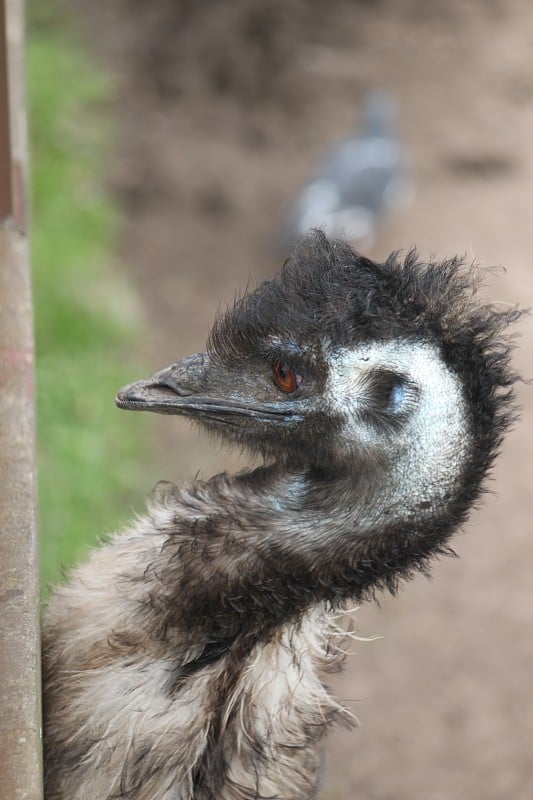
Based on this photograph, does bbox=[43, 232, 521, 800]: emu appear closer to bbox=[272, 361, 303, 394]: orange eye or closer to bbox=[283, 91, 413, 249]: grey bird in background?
bbox=[272, 361, 303, 394]: orange eye

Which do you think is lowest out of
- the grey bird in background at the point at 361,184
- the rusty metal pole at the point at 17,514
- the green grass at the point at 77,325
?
the rusty metal pole at the point at 17,514

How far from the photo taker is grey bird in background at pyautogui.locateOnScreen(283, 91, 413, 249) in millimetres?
6867

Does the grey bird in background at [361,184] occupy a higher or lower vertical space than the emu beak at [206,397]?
higher

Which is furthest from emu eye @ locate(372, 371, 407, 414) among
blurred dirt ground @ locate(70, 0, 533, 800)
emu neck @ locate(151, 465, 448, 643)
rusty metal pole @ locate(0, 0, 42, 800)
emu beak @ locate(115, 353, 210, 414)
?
blurred dirt ground @ locate(70, 0, 533, 800)

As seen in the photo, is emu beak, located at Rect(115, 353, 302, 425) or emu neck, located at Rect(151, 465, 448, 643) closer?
emu neck, located at Rect(151, 465, 448, 643)

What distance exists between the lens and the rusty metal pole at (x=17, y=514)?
5.46 ft

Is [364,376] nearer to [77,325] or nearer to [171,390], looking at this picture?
[171,390]

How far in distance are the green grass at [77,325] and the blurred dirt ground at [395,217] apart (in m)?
0.22

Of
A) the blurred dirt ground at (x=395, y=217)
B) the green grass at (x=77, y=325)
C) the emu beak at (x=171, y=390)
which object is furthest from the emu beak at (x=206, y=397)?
the blurred dirt ground at (x=395, y=217)

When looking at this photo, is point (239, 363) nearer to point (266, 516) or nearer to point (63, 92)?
point (266, 516)

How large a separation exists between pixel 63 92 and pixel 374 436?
585 centimetres

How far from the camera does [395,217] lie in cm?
768

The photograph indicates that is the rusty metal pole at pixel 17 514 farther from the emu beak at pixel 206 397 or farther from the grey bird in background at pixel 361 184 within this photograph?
the grey bird in background at pixel 361 184

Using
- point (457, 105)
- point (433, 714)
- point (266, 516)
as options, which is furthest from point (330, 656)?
point (457, 105)
